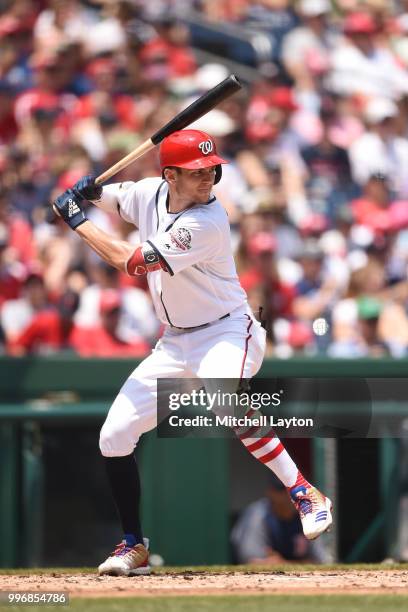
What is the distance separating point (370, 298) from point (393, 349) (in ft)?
1.57

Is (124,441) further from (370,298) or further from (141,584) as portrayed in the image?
(370,298)

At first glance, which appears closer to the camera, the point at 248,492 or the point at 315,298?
the point at 248,492

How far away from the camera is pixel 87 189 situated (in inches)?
223

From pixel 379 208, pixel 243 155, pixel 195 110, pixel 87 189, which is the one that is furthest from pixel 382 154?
pixel 87 189

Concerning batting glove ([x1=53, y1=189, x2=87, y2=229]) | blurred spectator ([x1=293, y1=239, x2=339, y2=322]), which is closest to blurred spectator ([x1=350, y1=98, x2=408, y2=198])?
blurred spectator ([x1=293, y1=239, x2=339, y2=322])

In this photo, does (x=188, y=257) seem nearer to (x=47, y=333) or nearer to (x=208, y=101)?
(x=208, y=101)

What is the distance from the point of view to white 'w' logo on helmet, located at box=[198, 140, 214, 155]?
5.34 m

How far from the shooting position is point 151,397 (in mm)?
5441

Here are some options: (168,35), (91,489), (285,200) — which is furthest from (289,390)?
(168,35)

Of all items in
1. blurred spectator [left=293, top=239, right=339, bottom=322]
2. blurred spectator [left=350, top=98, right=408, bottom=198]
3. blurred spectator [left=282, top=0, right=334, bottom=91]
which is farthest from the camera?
blurred spectator [left=282, top=0, right=334, bottom=91]

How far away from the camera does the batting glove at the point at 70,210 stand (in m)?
5.47

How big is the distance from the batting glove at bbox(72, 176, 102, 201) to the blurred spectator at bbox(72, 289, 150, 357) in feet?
8.12

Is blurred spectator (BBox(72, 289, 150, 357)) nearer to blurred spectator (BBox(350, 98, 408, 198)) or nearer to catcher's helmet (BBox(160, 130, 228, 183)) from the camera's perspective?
catcher's helmet (BBox(160, 130, 228, 183))

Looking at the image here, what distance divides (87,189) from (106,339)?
262cm
